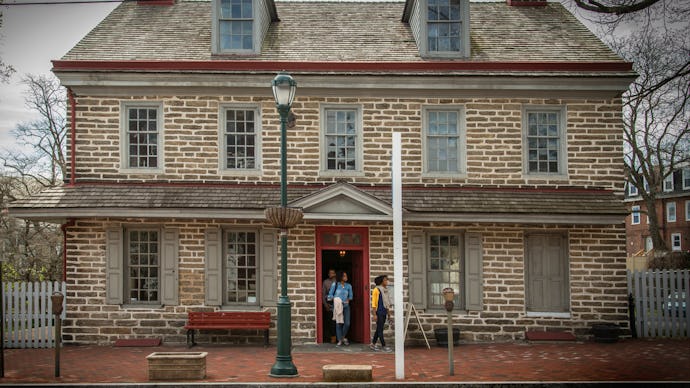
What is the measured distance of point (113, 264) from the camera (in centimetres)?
1510

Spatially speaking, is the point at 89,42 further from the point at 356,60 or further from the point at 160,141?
the point at 356,60

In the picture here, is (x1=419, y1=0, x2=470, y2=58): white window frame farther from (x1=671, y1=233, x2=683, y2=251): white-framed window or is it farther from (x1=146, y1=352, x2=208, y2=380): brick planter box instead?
(x1=671, y1=233, x2=683, y2=251): white-framed window

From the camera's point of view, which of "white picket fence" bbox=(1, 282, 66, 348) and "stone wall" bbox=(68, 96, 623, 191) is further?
"stone wall" bbox=(68, 96, 623, 191)

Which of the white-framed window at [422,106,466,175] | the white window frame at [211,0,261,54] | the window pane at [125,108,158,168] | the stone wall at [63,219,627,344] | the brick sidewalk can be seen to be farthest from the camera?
the white window frame at [211,0,261,54]

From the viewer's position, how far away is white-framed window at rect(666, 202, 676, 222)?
50531 millimetres

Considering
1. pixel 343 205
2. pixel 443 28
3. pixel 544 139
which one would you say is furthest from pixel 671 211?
pixel 343 205

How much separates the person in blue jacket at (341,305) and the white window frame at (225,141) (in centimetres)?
315

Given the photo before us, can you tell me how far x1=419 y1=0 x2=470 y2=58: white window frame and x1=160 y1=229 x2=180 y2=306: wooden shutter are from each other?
7180 millimetres

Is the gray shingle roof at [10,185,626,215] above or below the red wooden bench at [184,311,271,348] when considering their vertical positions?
above

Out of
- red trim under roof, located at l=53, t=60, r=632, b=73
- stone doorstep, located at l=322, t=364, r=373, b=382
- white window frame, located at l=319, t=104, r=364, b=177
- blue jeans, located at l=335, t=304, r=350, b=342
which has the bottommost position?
stone doorstep, located at l=322, t=364, r=373, b=382

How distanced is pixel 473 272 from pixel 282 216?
6.01 metres

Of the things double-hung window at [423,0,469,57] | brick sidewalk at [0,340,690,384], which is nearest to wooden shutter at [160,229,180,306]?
brick sidewalk at [0,340,690,384]

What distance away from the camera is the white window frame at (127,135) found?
1533 cm

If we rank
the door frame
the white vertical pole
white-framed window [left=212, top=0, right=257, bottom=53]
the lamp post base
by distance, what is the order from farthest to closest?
white-framed window [left=212, top=0, right=257, bottom=53] → the door frame → the lamp post base → the white vertical pole
